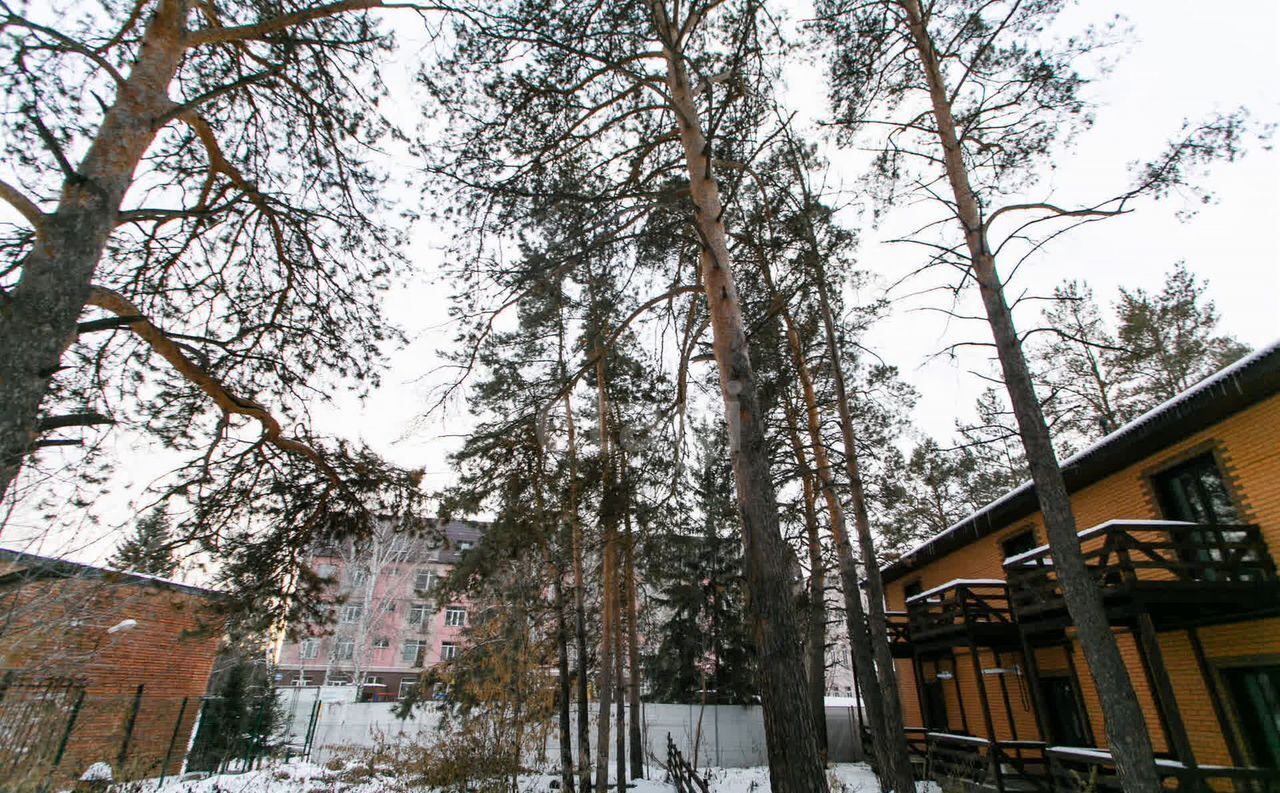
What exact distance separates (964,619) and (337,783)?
1454cm

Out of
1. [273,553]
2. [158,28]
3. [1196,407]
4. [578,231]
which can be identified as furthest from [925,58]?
[273,553]

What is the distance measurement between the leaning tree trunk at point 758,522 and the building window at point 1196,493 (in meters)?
8.45

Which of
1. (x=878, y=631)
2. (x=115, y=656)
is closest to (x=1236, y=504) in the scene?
(x=878, y=631)

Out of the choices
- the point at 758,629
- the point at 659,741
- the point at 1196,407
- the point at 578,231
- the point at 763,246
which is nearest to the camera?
the point at 758,629

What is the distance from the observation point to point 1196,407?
784cm

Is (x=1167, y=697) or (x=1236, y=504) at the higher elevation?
(x=1236, y=504)

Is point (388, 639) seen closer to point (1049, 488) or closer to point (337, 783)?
point (337, 783)

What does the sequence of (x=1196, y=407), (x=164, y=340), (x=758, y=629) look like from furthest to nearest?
1. (x=1196, y=407)
2. (x=164, y=340)
3. (x=758, y=629)

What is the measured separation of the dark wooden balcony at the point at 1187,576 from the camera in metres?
7.44

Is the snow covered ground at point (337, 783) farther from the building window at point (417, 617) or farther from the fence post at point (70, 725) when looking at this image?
the building window at point (417, 617)

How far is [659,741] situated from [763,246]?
18.6 metres

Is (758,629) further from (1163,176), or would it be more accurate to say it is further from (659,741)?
(659,741)

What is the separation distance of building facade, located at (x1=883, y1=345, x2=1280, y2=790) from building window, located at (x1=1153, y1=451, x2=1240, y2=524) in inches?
0.8

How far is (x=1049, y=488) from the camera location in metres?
5.74
